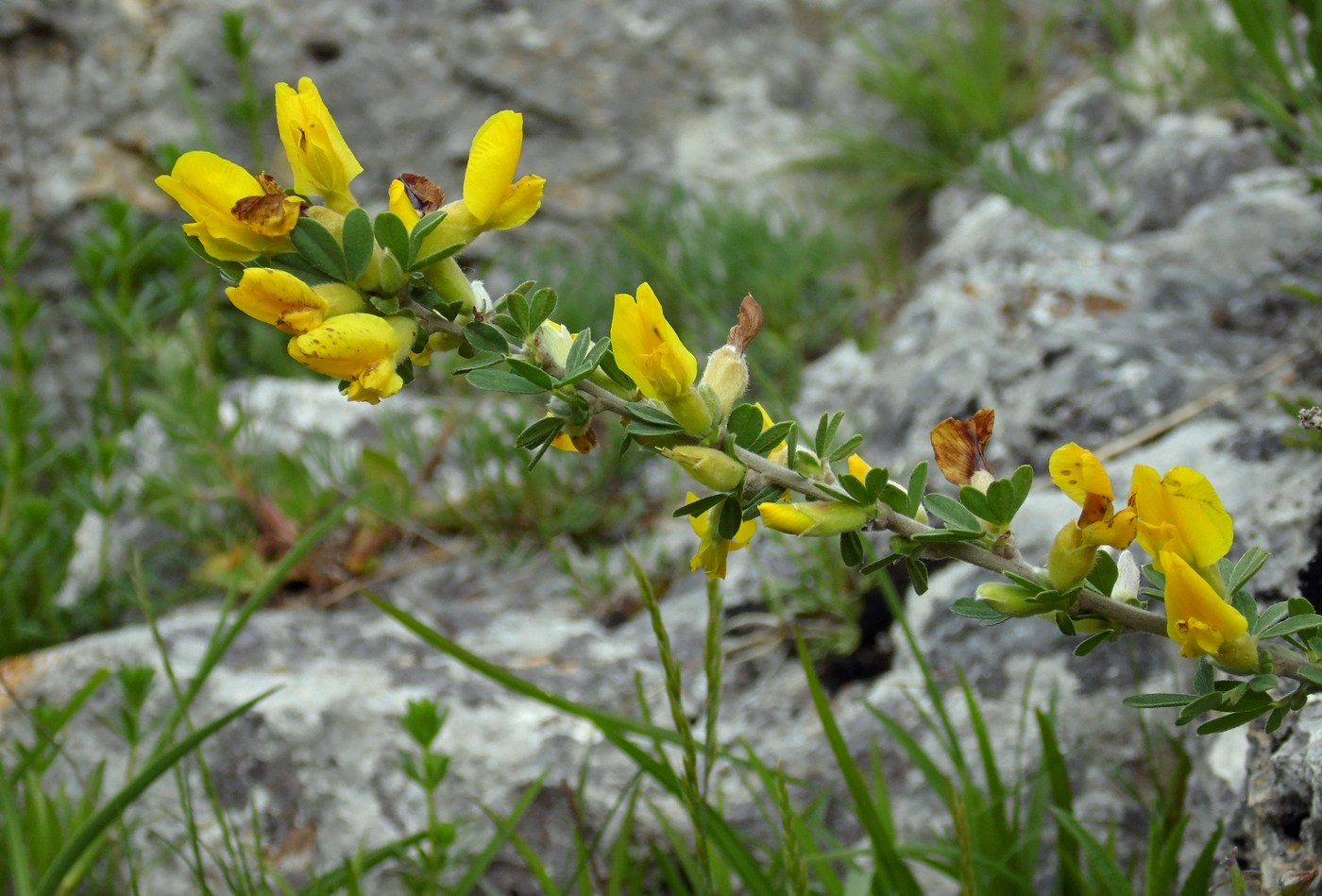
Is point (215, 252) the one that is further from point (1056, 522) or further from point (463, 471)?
point (463, 471)

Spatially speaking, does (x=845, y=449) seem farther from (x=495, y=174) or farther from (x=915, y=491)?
(x=495, y=174)

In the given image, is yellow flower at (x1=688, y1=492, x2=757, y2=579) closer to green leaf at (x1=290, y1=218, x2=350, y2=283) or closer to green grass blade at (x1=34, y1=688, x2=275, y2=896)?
green leaf at (x1=290, y1=218, x2=350, y2=283)

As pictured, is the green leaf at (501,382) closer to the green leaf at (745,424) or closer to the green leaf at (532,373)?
the green leaf at (532,373)

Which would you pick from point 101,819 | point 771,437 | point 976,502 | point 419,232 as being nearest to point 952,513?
point 976,502

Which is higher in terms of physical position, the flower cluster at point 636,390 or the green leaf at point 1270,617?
the flower cluster at point 636,390

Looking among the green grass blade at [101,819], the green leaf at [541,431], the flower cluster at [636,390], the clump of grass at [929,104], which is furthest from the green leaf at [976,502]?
the clump of grass at [929,104]

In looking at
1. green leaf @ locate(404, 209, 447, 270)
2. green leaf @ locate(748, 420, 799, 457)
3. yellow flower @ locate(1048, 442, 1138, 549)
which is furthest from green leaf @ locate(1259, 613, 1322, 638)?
green leaf @ locate(404, 209, 447, 270)
